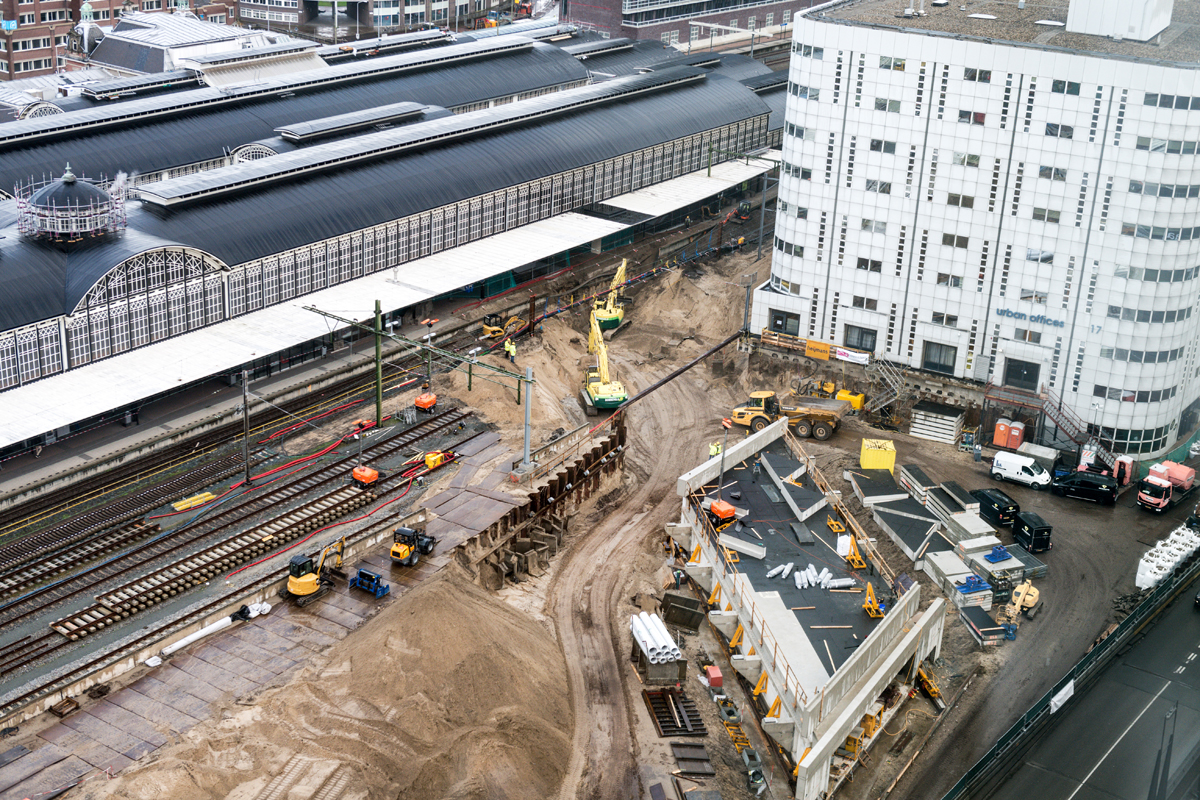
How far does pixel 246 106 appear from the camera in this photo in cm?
12675

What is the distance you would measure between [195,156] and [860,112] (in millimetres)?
59844

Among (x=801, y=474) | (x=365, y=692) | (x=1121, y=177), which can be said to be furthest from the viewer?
(x=1121, y=177)

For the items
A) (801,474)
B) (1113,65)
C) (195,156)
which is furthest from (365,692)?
(195,156)

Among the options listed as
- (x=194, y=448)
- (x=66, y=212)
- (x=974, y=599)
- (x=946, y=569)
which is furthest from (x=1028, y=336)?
(x=66, y=212)

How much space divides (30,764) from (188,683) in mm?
7588

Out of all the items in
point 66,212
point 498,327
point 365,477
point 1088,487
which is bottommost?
point 1088,487

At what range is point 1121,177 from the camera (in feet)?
281

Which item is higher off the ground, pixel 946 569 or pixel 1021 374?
pixel 1021 374

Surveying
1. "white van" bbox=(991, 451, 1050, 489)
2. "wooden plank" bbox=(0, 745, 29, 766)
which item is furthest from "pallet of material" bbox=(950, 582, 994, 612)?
"wooden plank" bbox=(0, 745, 29, 766)

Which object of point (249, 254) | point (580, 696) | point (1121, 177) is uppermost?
point (1121, 177)

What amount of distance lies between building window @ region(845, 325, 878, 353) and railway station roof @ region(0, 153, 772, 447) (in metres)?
24.8

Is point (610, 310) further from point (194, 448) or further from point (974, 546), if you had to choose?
point (974, 546)

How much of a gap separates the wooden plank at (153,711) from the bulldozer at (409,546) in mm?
15305

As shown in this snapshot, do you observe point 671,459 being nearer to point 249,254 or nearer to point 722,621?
point 722,621
